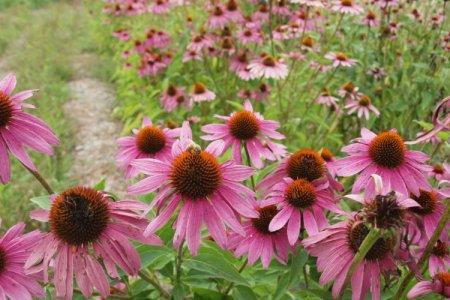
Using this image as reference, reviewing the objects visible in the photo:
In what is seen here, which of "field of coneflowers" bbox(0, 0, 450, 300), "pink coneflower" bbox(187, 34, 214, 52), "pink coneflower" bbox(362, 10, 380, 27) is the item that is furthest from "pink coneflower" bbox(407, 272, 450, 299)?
"pink coneflower" bbox(362, 10, 380, 27)

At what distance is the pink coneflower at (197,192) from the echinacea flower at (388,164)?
0.22 metres

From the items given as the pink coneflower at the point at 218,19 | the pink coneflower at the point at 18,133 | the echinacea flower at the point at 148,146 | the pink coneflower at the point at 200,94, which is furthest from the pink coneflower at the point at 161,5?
the pink coneflower at the point at 18,133

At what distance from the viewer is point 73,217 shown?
77 centimetres

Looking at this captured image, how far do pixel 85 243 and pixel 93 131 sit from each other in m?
3.05

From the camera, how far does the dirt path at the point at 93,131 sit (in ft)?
10.3

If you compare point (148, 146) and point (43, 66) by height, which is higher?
point (148, 146)

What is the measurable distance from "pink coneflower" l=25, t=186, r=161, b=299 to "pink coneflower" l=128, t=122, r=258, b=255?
0.18ft

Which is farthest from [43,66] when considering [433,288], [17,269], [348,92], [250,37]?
[433,288]

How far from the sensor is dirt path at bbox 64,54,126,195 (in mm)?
3139

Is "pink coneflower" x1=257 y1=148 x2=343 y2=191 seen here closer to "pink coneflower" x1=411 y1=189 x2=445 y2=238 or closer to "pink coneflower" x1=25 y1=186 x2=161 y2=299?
"pink coneflower" x1=411 y1=189 x2=445 y2=238

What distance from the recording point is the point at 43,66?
483 cm

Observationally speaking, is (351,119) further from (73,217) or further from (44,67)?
(44,67)

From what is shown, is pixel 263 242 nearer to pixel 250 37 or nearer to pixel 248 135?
pixel 248 135

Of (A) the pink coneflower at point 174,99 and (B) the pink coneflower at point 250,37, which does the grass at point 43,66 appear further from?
(B) the pink coneflower at point 250,37
